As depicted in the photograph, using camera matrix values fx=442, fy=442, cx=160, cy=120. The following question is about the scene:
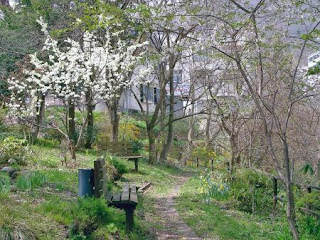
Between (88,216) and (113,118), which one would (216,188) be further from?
(113,118)

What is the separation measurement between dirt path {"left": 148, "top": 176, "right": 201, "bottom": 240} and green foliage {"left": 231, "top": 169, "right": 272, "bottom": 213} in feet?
4.92

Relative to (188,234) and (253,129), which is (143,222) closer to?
(188,234)

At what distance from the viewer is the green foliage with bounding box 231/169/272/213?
9.76 metres

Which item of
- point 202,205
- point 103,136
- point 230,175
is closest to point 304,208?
point 202,205

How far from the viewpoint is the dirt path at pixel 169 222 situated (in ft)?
23.2

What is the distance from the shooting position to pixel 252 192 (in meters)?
9.70

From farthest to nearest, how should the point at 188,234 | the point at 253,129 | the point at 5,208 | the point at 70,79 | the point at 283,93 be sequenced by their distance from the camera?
the point at 70,79 < the point at 253,129 < the point at 283,93 < the point at 188,234 < the point at 5,208

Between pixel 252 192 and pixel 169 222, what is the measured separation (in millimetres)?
2438

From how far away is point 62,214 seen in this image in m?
5.66

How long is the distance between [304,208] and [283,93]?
257 inches

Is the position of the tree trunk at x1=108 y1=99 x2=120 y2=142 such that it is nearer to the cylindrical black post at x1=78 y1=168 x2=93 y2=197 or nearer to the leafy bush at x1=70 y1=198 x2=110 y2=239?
the cylindrical black post at x1=78 y1=168 x2=93 y2=197

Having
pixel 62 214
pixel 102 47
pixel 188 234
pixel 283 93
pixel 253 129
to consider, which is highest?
pixel 102 47

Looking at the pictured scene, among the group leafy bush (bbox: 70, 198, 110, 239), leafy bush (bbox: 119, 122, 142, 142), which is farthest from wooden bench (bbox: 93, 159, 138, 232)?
leafy bush (bbox: 119, 122, 142, 142)

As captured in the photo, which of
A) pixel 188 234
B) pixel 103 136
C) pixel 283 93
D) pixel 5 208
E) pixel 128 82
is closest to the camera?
pixel 5 208
